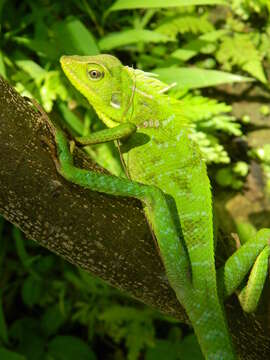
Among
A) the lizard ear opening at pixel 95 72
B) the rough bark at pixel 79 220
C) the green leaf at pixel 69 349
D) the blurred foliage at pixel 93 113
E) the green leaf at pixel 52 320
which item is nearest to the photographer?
the rough bark at pixel 79 220

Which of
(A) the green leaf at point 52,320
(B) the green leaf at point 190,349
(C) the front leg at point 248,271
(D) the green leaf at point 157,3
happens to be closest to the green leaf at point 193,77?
(D) the green leaf at point 157,3

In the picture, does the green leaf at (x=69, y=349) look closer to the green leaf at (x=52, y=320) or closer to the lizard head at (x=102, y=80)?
the green leaf at (x=52, y=320)

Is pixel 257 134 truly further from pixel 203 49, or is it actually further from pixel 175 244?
pixel 175 244

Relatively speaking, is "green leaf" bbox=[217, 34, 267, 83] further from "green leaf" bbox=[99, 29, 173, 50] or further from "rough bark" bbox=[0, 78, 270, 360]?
"rough bark" bbox=[0, 78, 270, 360]

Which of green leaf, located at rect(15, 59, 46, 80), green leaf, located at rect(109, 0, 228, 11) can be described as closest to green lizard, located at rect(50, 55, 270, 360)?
green leaf, located at rect(109, 0, 228, 11)

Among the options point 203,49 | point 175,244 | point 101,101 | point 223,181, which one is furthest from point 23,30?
point 175,244

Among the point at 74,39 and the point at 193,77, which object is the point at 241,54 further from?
the point at 74,39

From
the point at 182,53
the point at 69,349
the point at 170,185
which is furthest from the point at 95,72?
the point at 69,349
